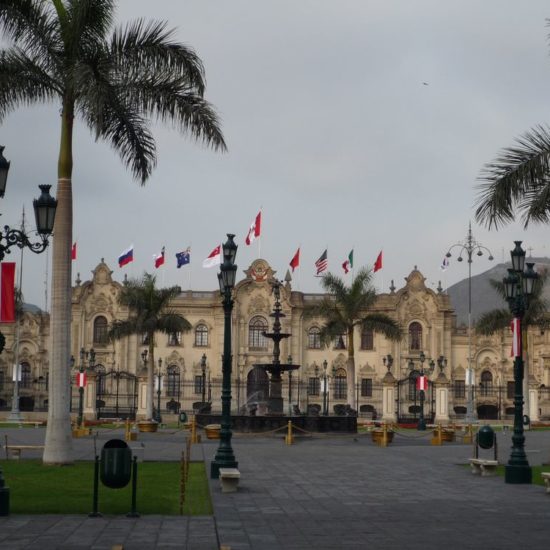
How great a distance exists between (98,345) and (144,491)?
57019 mm

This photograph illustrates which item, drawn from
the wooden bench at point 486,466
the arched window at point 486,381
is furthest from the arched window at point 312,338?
the wooden bench at point 486,466

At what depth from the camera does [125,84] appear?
23750 millimetres

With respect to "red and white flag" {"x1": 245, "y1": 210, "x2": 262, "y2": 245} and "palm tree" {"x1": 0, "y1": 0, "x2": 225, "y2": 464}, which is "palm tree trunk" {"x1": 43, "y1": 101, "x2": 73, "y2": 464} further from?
"red and white flag" {"x1": 245, "y1": 210, "x2": 262, "y2": 245}

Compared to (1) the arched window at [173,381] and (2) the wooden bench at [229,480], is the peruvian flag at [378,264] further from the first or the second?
(2) the wooden bench at [229,480]

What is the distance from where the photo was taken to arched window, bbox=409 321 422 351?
244 ft

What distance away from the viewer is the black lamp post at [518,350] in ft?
69.4

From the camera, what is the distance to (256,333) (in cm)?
7481

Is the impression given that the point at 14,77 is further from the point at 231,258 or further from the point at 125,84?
the point at 231,258

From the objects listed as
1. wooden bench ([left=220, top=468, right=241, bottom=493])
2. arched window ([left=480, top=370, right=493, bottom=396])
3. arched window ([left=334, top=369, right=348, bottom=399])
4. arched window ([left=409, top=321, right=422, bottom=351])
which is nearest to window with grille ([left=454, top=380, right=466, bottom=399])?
arched window ([left=480, top=370, right=493, bottom=396])

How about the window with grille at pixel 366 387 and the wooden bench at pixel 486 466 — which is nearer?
the wooden bench at pixel 486 466

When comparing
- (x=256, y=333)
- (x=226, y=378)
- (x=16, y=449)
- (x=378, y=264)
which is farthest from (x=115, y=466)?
(x=256, y=333)

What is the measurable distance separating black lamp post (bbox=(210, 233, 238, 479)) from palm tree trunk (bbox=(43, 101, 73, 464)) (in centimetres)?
345

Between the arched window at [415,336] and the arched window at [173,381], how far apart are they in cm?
1700

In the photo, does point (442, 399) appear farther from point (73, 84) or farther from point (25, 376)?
point (73, 84)
